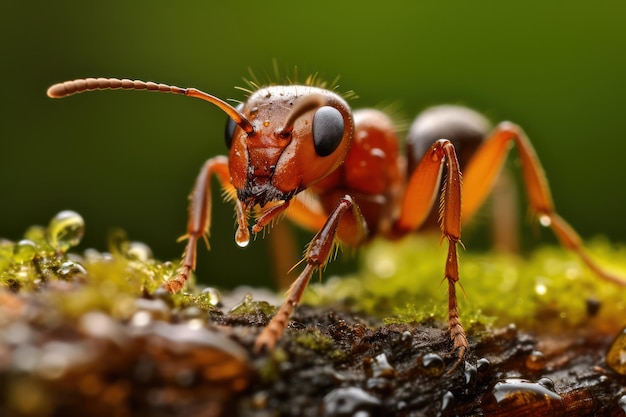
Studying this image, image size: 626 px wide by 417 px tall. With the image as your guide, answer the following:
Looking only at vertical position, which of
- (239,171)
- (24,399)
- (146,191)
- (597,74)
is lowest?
(146,191)

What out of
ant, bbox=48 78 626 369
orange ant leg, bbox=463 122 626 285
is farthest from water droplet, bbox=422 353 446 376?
orange ant leg, bbox=463 122 626 285

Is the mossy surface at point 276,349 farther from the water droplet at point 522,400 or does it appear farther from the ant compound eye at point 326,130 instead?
the ant compound eye at point 326,130

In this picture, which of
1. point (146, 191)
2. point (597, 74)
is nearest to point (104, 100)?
point (146, 191)

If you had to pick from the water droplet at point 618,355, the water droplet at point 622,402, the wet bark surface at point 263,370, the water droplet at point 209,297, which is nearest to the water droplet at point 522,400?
the wet bark surface at point 263,370

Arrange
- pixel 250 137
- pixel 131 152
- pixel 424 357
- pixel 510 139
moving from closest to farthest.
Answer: pixel 424 357 < pixel 250 137 < pixel 510 139 < pixel 131 152

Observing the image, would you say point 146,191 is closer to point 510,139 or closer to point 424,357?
point 510,139

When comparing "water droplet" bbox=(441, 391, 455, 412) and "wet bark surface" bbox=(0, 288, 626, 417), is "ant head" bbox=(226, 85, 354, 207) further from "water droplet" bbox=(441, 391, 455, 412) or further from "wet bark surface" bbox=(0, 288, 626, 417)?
"water droplet" bbox=(441, 391, 455, 412)
